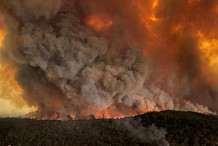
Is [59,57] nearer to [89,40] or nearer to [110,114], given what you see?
[89,40]

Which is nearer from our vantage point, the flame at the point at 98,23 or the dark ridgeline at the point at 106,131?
the dark ridgeline at the point at 106,131

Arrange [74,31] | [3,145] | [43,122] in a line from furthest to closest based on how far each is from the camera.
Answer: [74,31] < [43,122] < [3,145]

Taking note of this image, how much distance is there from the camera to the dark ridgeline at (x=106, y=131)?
87.1 metres

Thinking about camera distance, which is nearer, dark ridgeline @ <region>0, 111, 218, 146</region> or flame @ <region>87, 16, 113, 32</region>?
dark ridgeline @ <region>0, 111, 218, 146</region>

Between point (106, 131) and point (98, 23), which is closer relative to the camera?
point (106, 131)

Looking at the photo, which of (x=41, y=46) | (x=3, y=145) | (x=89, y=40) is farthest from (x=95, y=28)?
(x=3, y=145)

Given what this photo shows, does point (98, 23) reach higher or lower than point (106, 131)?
higher

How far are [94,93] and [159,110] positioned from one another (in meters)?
12.9

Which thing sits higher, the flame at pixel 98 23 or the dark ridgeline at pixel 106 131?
the flame at pixel 98 23

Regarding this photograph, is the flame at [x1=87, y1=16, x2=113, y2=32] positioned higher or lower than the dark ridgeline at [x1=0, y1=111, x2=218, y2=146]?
higher

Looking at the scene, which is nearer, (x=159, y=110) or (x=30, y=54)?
(x=30, y=54)

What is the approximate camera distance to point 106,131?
299 feet

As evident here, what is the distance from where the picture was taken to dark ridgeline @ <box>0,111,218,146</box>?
286ft

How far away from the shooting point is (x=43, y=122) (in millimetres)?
95125
